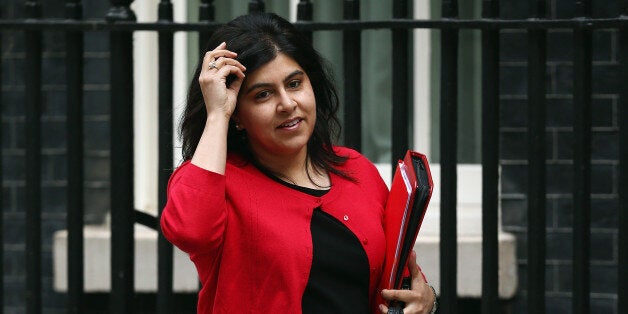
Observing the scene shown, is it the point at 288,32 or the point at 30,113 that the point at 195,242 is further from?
the point at 30,113

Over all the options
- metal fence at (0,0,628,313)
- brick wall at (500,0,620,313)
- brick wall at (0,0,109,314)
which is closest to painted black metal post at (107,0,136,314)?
metal fence at (0,0,628,313)

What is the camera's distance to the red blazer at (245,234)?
8.53ft

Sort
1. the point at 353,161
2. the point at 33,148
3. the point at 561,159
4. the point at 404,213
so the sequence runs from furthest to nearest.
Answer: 1. the point at 561,159
2. the point at 33,148
3. the point at 353,161
4. the point at 404,213

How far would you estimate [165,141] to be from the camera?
150 inches

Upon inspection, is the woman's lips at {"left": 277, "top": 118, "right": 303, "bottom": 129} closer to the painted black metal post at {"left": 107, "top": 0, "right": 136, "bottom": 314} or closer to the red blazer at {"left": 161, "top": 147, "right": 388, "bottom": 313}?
the red blazer at {"left": 161, "top": 147, "right": 388, "bottom": 313}

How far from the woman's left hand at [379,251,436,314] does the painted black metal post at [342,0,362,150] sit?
0.84 metres

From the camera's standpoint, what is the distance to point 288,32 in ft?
9.33

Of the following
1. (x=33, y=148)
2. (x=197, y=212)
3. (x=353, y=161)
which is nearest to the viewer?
(x=197, y=212)

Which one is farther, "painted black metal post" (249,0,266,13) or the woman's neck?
"painted black metal post" (249,0,266,13)

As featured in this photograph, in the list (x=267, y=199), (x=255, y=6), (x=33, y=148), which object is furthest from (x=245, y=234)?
(x=33, y=148)

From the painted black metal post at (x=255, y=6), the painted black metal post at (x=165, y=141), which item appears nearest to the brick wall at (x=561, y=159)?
the painted black metal post at (x=255, y=6)

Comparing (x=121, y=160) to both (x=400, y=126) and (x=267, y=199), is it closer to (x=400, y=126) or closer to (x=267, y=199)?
(x=400, y=126)

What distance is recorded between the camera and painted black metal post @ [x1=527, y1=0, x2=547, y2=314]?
3.59 m

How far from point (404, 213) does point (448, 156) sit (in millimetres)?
991
